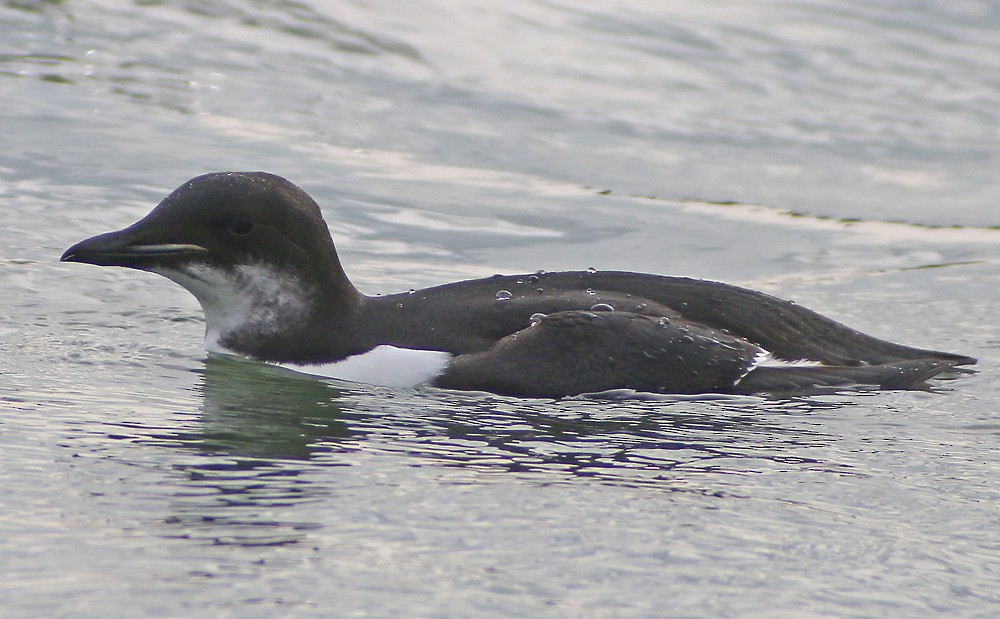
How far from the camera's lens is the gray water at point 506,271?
13.3ft

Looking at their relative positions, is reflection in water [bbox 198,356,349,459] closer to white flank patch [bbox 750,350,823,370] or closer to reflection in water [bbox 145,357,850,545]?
reflection in water [bbox 145,357,850,545]

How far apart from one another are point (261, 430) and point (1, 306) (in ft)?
7.07

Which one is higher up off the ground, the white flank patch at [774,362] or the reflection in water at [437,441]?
the white flank patch at [774,362]

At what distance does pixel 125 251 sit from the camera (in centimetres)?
607

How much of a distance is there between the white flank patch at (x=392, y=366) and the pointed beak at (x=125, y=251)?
0.73 meters

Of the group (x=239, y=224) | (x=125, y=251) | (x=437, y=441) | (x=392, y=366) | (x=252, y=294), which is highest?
(x=239, y=224)

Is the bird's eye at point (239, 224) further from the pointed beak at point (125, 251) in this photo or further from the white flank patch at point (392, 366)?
the white flank patch at point (392, 366)

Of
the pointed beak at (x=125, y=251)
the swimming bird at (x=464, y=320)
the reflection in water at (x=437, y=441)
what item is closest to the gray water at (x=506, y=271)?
the reflection in water at (x=437, y=441)

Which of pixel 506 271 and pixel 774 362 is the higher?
pixel 506 271

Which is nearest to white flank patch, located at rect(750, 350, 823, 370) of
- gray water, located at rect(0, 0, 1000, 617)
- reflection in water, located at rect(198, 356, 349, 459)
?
gray water, located at rect(0, 0, 1000, 617)

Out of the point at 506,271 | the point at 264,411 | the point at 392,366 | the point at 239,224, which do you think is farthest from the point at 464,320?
the point at 506,271

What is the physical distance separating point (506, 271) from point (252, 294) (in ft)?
8.36

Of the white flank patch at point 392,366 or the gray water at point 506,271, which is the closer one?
the gray water at point 506,271

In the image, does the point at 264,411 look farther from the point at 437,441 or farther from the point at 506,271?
the point at 506,271
